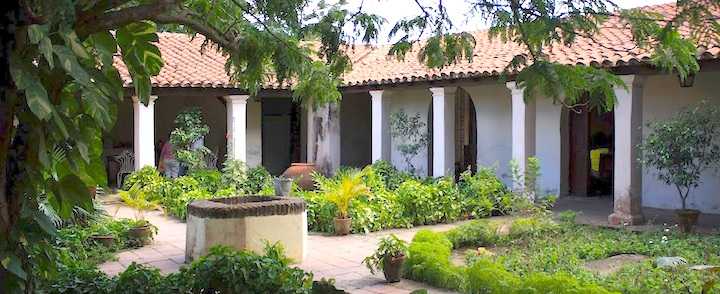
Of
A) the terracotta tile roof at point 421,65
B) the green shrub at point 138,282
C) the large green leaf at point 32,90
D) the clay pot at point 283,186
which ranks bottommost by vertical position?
the green shrub at point 138,282

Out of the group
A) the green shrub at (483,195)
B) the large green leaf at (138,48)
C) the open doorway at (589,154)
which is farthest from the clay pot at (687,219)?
the large green leaf at (138,48)

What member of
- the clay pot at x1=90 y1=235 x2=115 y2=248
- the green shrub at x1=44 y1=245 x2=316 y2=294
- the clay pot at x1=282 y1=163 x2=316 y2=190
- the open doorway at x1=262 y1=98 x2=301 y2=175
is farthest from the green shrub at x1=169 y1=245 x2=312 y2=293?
the open doorway at x1=262 y1=98 x2=301 y2=175

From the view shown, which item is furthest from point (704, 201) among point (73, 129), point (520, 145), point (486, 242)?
point (73, 129)

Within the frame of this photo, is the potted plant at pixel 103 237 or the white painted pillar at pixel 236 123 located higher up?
the white painted pillar at pixel 236 123

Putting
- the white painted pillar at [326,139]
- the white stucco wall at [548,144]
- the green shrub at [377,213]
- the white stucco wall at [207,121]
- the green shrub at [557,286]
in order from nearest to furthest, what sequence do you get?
1. the green shrub at [557,286]
2. the green shrub at [377,213]
3. the white stucco wall at [548,144]
4. the white painted pillar at [326,139]
5. the white stucco wall at [207,121]

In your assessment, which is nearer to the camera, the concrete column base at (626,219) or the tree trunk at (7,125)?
the tree trunk at (7,125)

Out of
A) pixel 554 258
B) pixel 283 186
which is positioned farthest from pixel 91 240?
pixel 554 258

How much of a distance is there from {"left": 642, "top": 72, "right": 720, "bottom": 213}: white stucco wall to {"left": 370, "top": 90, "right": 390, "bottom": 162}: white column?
5975 millimetres

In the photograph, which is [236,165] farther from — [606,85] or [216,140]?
[606,85]

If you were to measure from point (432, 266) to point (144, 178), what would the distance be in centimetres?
881

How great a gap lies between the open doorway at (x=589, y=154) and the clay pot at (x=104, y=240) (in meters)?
9.42

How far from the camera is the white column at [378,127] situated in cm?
1705

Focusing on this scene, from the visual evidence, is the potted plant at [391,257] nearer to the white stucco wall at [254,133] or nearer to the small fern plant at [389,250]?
the small fern plant at [389,250]

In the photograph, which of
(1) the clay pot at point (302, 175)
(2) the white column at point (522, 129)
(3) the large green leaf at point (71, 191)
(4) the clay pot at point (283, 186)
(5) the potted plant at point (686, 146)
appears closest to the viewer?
(3) the large green leaf at point (71, 191)
